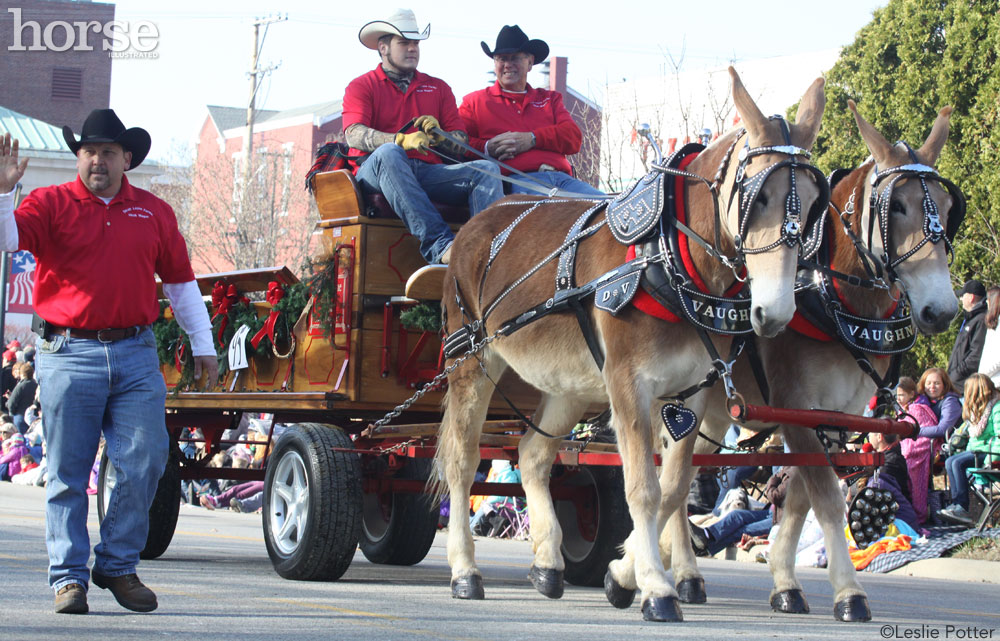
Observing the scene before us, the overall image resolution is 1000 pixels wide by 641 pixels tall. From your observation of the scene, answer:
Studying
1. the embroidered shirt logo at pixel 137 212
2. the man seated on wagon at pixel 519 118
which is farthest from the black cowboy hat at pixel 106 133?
the man seated on wagon at pixel 519 118

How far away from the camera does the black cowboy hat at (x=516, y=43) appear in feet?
30.8

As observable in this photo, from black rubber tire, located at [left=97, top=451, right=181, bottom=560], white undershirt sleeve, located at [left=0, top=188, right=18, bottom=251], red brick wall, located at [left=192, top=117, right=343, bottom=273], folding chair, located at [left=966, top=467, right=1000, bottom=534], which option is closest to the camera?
white undershirt sleeve, located at [left=0, top=188, right=18, bottom=251]

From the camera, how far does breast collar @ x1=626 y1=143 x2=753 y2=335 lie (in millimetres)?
6223

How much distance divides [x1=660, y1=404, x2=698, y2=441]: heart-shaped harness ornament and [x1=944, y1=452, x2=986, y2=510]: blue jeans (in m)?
6.48

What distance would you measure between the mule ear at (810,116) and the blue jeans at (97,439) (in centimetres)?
324

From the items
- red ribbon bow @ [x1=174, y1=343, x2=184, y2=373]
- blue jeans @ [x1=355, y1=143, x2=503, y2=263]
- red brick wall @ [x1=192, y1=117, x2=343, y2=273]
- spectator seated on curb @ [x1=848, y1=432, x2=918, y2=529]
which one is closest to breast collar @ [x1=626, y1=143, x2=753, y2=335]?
blue jeans @ [x1=355, y1=143, x2=503, y2=263]

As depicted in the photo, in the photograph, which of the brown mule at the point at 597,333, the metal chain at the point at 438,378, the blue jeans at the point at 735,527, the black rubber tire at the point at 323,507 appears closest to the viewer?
the brown mule at the point at 597,333

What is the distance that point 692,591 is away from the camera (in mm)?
7723

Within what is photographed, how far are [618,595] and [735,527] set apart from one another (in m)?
5.81

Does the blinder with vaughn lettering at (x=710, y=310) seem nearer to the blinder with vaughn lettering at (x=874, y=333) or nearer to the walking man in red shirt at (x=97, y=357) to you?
the blinder with vaughn lettering at (x=874, y=333)

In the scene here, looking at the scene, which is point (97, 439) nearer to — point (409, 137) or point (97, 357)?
point (97, 357)

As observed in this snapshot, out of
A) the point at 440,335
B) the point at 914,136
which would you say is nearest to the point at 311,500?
the point at 440,335

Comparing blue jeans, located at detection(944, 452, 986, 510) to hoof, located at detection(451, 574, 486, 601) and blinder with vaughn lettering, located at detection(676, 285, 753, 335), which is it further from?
blinder with vaughn lettering, located at detection(676, 285, 753, 335)

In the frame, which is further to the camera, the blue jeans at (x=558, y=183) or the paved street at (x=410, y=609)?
the blue jeans at (x=558, y=183)
